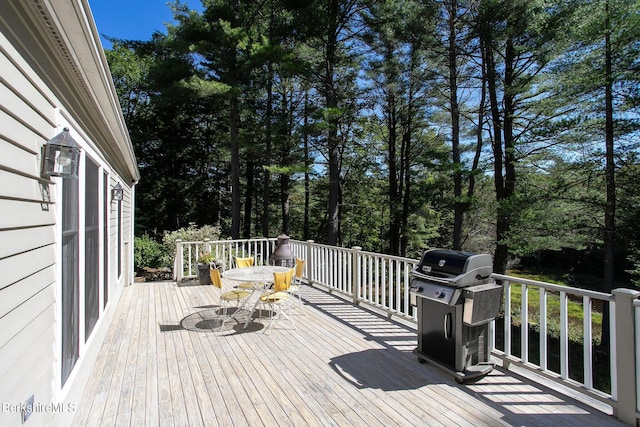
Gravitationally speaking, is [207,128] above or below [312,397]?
above

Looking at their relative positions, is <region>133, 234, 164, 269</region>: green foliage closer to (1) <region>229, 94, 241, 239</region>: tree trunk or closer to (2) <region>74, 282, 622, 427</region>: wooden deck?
(1) <region>229, 94, 241, 239</region>: tree trunk

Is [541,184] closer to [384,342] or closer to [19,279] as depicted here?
[384,342]

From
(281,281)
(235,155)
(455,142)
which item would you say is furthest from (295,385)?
(235,155)

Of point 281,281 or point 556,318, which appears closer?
point 281,281

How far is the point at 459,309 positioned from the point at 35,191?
3.08 m

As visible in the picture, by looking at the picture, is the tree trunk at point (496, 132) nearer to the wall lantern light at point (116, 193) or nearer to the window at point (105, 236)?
the wall lantern light at point (116, 193)

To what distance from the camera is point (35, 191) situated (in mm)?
1819

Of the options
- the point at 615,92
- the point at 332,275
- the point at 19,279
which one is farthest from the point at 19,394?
the point at 615,92

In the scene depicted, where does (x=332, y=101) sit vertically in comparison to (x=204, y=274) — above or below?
above

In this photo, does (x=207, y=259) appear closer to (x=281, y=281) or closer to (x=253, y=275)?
(x=253, y=275)

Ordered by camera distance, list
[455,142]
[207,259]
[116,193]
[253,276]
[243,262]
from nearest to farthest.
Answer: [253,276]
[116,193]
[243,262]
[207,259]
[455,142]

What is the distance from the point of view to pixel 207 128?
19.5m

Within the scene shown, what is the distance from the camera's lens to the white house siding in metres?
1.48

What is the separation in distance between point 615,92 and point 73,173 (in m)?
9.98
